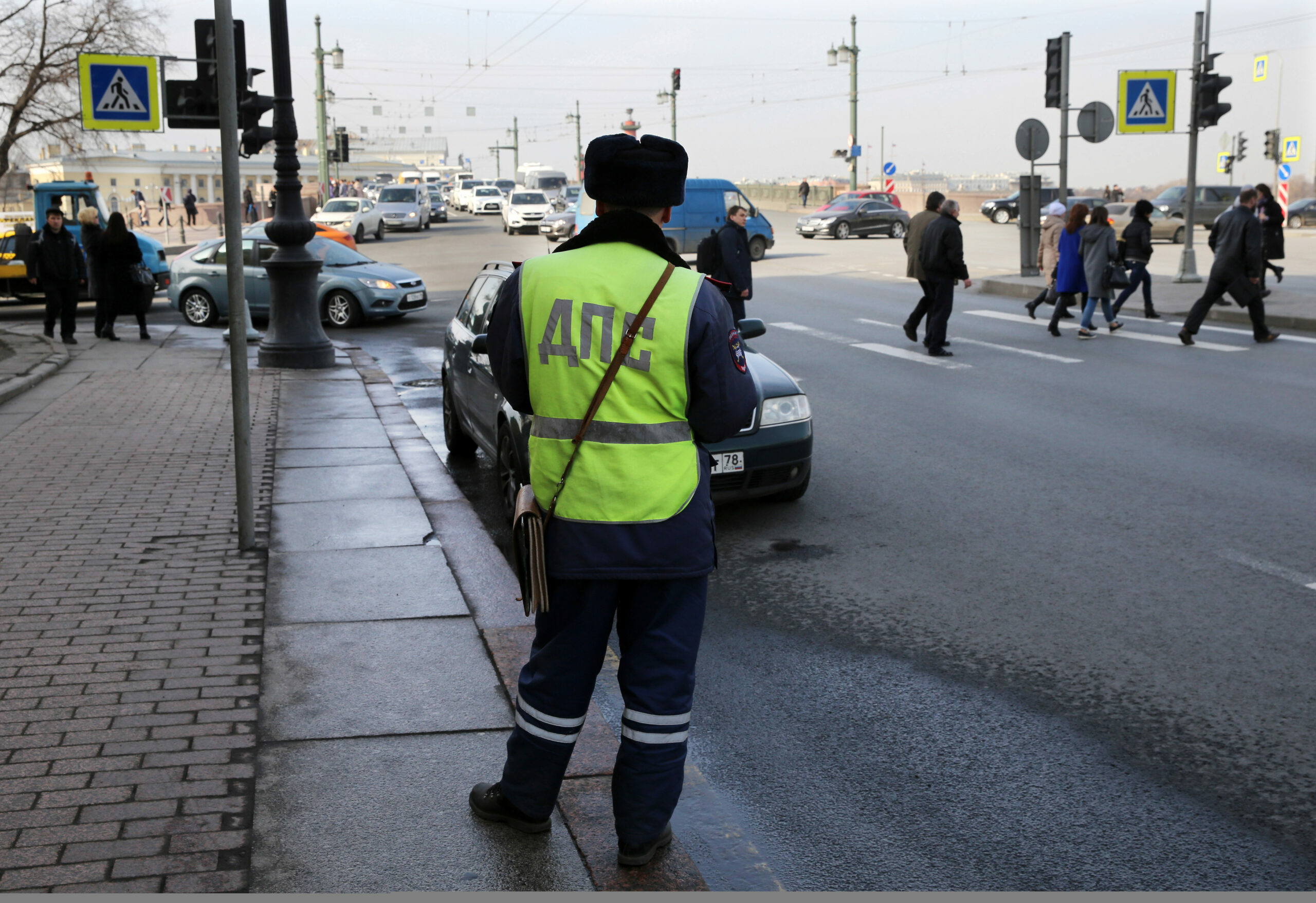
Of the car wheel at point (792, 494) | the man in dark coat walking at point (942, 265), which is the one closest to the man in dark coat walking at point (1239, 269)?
the man in dark coat walking at point (942, 265)

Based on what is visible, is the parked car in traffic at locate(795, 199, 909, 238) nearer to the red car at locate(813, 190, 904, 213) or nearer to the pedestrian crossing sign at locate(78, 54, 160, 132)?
the red car at locate(813, 190, 904, 213)

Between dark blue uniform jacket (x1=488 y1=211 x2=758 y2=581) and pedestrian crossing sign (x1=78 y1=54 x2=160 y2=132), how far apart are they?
26.1 feet

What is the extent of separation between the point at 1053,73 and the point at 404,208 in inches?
1239

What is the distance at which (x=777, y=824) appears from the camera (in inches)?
148

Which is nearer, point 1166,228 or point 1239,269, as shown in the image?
point 1239,269

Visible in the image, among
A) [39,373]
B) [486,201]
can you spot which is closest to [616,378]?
[39,373]

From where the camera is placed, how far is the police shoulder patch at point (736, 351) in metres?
3.24

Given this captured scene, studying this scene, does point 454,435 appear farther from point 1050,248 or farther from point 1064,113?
point 1064,113

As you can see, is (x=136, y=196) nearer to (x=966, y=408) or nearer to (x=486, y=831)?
(x=966, y=408)

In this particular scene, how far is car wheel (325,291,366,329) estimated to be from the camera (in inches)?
760

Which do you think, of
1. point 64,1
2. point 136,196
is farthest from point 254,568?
point 136,196

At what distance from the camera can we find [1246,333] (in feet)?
54.8

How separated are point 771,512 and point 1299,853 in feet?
14.4

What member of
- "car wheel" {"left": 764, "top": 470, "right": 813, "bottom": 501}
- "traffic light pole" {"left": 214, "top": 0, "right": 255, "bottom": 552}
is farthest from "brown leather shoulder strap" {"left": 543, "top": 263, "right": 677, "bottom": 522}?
"car wheel" {"left": 764, "top": 470, "right": 813, "bottom": 501}
